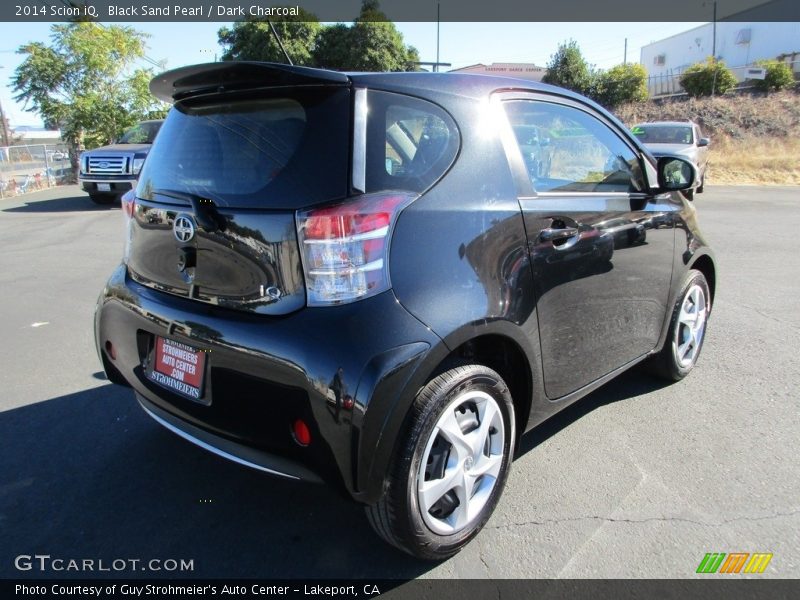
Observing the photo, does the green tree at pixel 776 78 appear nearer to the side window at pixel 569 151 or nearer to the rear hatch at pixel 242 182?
the side window at pixel 569 151

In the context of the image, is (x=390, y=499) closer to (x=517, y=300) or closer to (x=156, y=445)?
(x=517, y=300)

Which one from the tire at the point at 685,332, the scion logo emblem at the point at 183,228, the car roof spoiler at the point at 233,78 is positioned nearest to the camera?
the car roof spoiler at the point at 233,78

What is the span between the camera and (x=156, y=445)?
319cm

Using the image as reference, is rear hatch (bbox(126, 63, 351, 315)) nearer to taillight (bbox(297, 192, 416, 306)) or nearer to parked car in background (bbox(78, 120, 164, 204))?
taillight (bbox(297, 192, 416, 306))

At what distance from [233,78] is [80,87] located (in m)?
23.5

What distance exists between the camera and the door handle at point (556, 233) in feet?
8.44

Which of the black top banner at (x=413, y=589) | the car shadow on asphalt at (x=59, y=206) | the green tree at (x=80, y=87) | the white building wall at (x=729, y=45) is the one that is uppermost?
the white building wall at (x=729, y=45)

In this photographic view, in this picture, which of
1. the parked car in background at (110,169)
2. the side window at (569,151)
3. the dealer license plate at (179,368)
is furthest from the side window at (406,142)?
the parked car in background at (110,169)

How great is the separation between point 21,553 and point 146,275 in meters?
1.21

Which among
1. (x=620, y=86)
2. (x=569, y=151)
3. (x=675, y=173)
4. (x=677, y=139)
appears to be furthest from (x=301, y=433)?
(x=620, y=86)

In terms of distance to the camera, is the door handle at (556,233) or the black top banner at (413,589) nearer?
the black top banner at (413,589)

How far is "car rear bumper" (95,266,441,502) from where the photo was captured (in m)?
1.96

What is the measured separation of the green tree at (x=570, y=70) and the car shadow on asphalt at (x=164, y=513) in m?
37.7

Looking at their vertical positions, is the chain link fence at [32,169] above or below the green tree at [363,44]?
below
